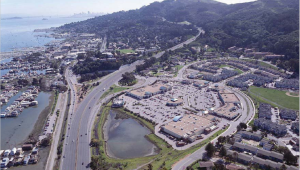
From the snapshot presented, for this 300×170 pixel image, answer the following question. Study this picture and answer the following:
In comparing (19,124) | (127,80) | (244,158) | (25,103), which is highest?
(127,80)

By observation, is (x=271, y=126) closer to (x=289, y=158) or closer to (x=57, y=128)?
(x=289, y=158)

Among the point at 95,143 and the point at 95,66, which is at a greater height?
the point at 95,66

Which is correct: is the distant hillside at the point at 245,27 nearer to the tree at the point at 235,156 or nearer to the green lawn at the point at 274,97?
the green lawn at the point at 274,97

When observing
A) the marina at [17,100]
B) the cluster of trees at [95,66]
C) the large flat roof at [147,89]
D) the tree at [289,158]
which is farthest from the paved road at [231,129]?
the cluster of trees at [95,66]

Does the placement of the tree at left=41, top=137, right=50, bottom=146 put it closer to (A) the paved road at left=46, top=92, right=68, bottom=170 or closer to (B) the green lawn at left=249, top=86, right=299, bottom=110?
(A) the paved road at left=46, top=92, right=68, bottom=170

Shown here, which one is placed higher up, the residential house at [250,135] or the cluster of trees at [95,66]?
the cluster of trees at [95,66]

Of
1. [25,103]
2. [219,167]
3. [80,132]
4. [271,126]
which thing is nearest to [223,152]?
[219,167]
